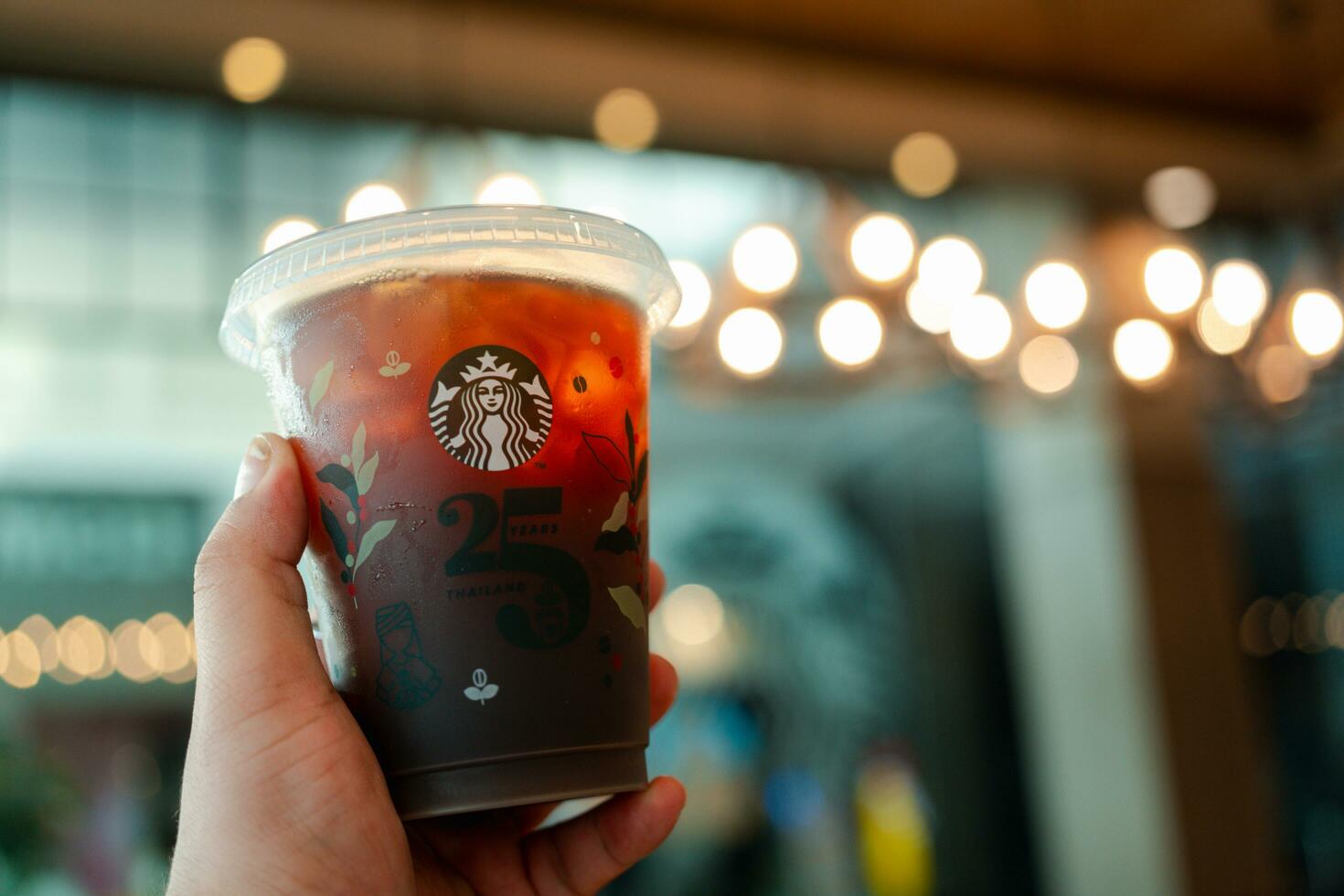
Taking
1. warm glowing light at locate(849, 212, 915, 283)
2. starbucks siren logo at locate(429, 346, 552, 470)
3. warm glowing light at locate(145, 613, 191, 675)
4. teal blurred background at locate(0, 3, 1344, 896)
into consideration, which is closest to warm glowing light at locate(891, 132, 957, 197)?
teal blurred background at locate(0, 3, 1344, 896)

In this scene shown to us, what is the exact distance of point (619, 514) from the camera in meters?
0.87

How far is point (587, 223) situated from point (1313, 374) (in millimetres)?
3231

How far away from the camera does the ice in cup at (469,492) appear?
80cm

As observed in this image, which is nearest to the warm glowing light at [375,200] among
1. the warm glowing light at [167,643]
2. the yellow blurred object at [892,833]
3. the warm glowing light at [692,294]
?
the warm glowing light at [692,294]

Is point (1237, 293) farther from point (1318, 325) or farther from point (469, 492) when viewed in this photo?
point (469, 492)

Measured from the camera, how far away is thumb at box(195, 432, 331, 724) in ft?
2.65

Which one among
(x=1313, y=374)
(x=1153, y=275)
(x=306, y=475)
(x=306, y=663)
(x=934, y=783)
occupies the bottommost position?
(x=934, y=783)

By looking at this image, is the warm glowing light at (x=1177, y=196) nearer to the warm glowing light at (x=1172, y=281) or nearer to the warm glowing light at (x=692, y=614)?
the warm glowing light at (x=1172, y=281)

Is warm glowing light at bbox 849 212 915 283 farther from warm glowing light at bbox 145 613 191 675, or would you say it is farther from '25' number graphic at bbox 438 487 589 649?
warm glowing light at bbox 145 613 191 675

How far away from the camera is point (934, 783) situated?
595 centimetres

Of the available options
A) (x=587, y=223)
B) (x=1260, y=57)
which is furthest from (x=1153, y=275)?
(x=587, y=223)

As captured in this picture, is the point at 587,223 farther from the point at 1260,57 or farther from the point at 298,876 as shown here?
the point at 1260,57

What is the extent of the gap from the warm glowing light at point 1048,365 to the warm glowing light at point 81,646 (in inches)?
135

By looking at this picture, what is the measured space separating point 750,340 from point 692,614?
2.60 meters
